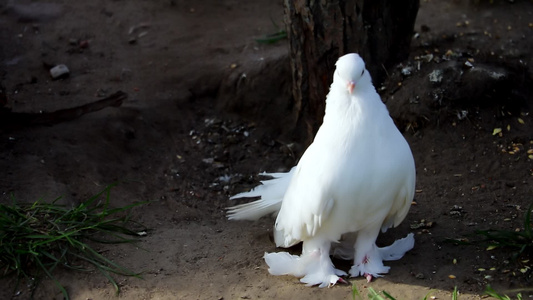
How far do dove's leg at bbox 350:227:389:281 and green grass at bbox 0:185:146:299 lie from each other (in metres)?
1.22

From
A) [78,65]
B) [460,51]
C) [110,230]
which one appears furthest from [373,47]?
[78,65]

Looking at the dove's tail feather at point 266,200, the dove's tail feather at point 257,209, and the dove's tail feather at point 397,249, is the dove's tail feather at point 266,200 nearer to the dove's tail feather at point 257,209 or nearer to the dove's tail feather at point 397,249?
the dove's tail feather at point 257,209

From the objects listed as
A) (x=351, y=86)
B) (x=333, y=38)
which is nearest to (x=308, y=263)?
(x=351, y=86)

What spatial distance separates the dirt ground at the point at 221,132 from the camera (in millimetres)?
3906

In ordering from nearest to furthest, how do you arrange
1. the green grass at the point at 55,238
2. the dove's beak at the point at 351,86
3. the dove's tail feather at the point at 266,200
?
the dove's beak at the point at 351,86 → the green grass at the point at 55,238 → the dove's tail feather at the point at 266,200

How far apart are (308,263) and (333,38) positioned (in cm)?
189

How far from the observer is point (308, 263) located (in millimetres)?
3861

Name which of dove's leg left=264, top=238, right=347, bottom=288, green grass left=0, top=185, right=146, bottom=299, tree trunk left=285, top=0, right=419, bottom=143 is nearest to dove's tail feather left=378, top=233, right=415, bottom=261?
dove's leg left=264, top=238, right=347, bottom=288

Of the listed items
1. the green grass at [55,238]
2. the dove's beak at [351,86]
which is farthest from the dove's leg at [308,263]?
the dove's beak at [351,86]

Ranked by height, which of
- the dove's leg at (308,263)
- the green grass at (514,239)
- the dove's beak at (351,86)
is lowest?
the dove's leg at (308,263)

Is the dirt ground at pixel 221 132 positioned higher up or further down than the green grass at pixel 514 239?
further down

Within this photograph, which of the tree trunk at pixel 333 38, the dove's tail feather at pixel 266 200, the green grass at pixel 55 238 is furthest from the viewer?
the tree trunk at pixel 333 38

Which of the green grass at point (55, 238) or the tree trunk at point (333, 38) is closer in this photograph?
the green grass at point (55, 238)

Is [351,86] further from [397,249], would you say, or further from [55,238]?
[55,238]
